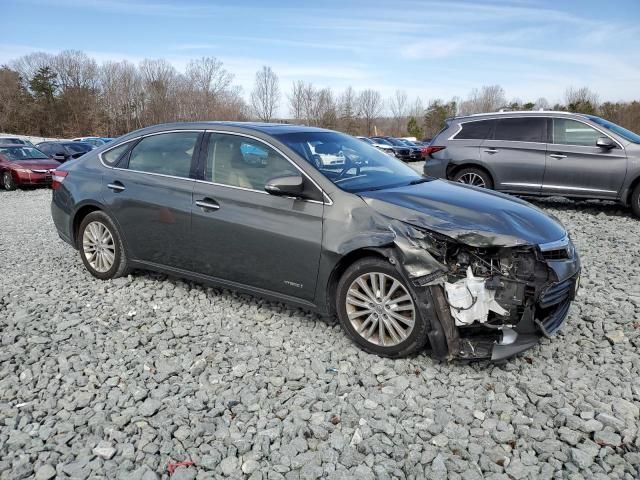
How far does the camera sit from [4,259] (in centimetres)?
656

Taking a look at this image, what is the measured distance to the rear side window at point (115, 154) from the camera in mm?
5293

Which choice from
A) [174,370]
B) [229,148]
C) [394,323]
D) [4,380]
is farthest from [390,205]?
[4,380]

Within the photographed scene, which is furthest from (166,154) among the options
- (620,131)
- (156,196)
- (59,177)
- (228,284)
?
(620,131)

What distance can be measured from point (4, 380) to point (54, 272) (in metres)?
2.66

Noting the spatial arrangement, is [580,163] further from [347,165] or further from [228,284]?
[228,284]

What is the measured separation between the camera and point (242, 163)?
4410 mm

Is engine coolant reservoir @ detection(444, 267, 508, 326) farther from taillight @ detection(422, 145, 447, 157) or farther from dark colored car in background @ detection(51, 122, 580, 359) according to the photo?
taillight @ detection(422, 145, 447, 157)

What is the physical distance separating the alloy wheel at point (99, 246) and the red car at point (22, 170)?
1233cm

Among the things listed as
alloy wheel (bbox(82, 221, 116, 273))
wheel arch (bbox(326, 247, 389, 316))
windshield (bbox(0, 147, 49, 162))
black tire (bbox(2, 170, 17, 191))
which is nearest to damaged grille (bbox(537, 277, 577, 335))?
wheel arch (bbox(326, 247, 389, 316))

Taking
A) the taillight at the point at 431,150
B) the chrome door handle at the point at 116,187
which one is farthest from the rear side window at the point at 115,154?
the taillight at the point at 431,150

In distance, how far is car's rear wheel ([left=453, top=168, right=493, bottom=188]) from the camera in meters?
9.73

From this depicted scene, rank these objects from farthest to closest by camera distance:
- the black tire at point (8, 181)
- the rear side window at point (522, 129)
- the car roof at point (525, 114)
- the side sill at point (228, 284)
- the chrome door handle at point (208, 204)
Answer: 1. the black tire at point (8, 181)
2. the rear side window at point (522, 129)
3. the car roof at point (525, 114)
4. the chrome door handle at point (208, 204)
5. the side sill at point (228, 284)

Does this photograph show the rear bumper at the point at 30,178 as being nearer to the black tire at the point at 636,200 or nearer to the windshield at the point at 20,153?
the windshield at the point at 20,153

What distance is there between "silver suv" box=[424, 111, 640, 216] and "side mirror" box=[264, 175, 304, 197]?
6645 millimetres
